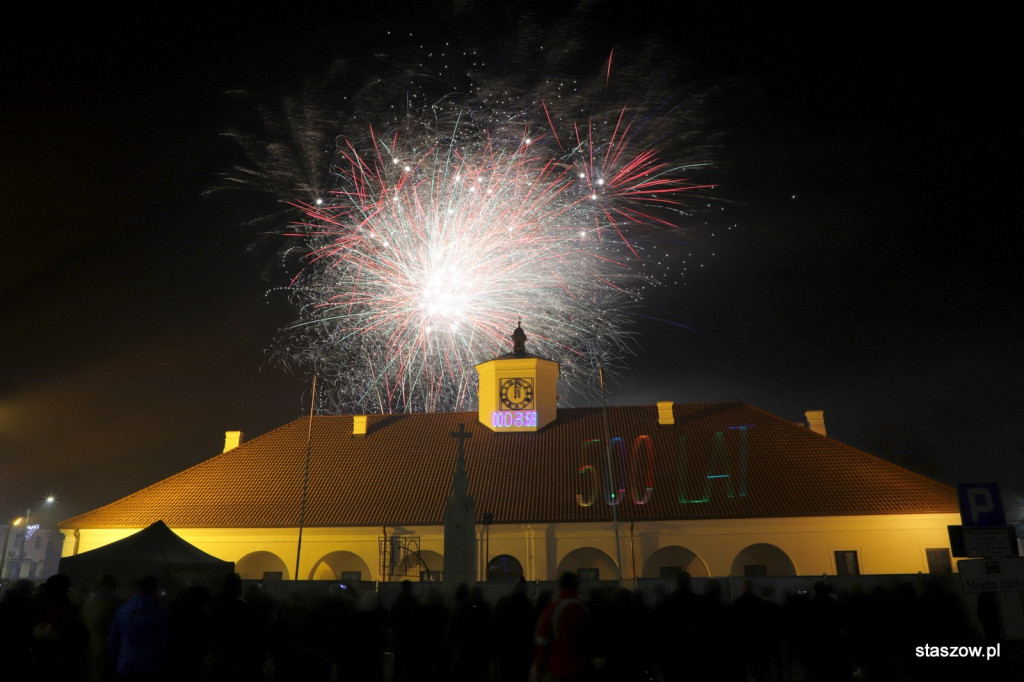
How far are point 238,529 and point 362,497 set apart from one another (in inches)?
213

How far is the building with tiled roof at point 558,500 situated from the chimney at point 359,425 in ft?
2.19

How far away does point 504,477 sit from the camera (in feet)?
111

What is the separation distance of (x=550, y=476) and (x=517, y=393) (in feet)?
19.9

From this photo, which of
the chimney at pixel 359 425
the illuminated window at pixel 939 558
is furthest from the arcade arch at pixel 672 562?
the chimney at pixel 359 425

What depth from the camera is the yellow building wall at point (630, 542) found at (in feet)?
96.1

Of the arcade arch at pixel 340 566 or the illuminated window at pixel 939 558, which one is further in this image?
the arcade arch at pixel 340 566

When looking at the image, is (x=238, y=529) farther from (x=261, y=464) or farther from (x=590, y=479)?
(x=590, y=479)

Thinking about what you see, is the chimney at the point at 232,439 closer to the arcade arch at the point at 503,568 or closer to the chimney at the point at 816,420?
the arcade arch at the point at 503,568

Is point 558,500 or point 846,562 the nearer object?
point 846,562

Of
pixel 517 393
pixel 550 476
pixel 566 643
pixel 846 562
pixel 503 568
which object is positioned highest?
pixel 517 393

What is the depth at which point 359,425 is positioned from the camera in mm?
39375

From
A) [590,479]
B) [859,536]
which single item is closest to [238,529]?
[590,479]

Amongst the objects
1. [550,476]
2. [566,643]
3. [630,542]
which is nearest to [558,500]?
[550,476]

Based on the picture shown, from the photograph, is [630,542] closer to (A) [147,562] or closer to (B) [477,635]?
(A) [147,562]
